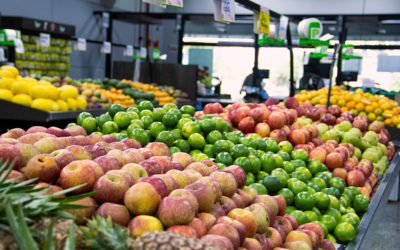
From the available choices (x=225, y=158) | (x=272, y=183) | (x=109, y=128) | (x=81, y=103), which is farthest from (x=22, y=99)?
(x=272, y=183)

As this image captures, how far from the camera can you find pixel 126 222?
1.34 m

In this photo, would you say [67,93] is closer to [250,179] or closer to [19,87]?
[19,87]

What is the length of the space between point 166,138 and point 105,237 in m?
1.57

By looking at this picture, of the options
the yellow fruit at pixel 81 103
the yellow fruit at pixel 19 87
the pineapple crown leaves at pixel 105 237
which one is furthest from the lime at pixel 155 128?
the yellow fruit at pixel 81 103

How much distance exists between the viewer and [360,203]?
9.04 feet

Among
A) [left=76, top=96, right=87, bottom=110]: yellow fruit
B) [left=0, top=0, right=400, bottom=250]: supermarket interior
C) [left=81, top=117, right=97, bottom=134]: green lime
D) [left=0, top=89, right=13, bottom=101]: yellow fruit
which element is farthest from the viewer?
[left=76, top=96, right=87, bottom=110]: yellow fruit

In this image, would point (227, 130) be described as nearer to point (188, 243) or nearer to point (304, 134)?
point (304, 134)

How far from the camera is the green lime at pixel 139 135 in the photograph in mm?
2496

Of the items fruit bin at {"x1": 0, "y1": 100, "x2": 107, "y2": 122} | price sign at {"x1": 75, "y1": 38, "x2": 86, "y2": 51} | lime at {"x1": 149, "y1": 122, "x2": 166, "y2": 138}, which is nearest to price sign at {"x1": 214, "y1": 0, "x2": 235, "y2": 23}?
lime at {"x1": 149, "y1": 122, "x2": 166, "y2": 138}

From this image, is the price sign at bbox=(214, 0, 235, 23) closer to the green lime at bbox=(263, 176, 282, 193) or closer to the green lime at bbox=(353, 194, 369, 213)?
the green lime at bbox=(263, 176, 282, 193)

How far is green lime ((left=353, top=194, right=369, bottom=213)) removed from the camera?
2.75 meters

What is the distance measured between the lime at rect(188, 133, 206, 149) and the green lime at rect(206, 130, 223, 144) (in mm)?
92

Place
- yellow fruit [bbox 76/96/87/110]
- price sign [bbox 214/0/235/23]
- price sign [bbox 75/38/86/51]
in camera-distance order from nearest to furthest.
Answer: price sign [bbox 214/0/235/23], yellow fruit [bbox 76/96/87/110], price sign [bbox 75/38/86/51]

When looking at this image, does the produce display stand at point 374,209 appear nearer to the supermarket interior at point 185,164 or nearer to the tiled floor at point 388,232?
the supermarket interior at point 185,164
